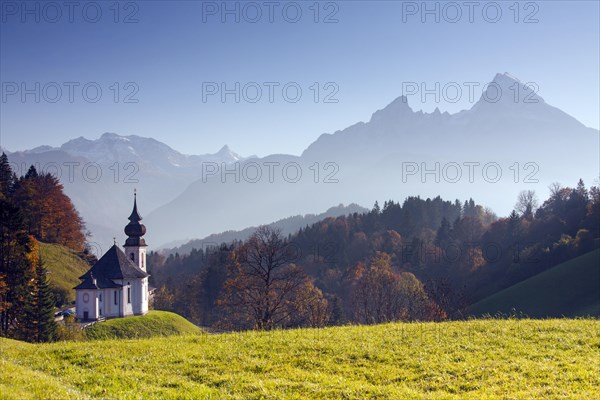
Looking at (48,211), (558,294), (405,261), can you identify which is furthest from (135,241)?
(405,261)

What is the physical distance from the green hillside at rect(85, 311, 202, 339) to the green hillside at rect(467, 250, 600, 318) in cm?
4708

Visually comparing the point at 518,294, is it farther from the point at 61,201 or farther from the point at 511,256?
the point at 61,201

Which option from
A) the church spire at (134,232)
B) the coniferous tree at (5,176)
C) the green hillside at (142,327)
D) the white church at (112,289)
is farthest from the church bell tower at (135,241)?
the coniferous tree at (5,176)

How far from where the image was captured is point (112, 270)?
7206cm

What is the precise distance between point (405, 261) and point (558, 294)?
54.7 meters

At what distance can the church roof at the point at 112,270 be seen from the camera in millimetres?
69250

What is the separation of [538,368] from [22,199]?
9685 cm

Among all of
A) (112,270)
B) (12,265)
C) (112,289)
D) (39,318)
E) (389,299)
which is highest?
(12,265)

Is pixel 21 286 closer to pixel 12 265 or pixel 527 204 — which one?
pixel 12 265

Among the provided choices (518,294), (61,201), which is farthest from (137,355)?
(61,201)

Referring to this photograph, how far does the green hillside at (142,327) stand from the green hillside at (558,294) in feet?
154

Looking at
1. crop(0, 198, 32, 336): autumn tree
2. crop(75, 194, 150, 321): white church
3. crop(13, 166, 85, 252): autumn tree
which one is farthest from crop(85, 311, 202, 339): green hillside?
crop(13, 166, 85, 252): autumn tree

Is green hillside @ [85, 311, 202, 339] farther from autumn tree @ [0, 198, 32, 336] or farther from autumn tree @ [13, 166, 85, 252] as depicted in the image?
autumn tree @ [13, 166, 85, 252]

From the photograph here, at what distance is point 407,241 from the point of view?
449ft
